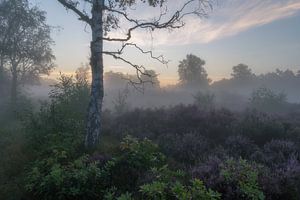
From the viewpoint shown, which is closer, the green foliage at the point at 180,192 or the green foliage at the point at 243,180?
the green foliage at the point at 180,192

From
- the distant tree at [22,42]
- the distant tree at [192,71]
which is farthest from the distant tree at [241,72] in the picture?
the distant tree at [22,42]

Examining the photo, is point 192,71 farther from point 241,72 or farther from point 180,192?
point 180,192

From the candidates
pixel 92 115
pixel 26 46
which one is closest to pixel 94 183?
pixel 92 115

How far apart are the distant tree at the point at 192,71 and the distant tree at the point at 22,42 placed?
3265cm

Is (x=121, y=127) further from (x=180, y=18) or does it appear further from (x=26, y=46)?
(x=26, y=46)

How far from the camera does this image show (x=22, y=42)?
35188mm

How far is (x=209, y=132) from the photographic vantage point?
606 inches

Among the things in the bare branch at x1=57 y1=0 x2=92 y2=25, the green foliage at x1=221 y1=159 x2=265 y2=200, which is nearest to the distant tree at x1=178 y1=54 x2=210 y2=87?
the bare branch at x1=57 y1=0 x2=92 y2=25

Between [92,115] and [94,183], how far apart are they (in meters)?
4.50

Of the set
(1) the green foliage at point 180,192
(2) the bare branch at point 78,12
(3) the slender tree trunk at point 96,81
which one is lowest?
(1) the green foliage at point 180,192

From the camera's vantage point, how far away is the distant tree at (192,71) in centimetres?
6531

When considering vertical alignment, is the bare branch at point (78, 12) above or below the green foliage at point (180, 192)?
above

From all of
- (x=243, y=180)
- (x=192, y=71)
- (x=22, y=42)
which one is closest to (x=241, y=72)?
(x=192, y=71)

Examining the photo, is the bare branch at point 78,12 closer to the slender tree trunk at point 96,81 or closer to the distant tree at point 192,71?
the slender tree trunk at point 96,81
